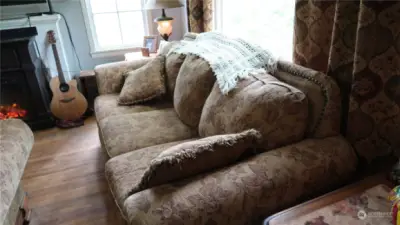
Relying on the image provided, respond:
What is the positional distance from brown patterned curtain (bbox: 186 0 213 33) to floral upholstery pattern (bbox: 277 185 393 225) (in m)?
2.06

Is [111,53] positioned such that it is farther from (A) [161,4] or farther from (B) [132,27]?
(A) [161,4]

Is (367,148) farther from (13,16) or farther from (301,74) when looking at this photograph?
(13,16)

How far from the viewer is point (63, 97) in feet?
9.78

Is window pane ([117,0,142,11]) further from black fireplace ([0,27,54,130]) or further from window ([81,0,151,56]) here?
black fireplace ([0,27,54,130])

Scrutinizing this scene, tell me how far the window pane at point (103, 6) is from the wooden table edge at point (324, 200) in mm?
3129

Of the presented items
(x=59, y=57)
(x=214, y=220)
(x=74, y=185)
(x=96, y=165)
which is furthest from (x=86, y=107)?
(x=214, y=220)

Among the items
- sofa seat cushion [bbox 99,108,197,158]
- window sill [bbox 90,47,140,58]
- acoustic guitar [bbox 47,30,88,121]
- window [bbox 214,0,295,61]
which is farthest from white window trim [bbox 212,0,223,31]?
acoustic guitar [bbox 47,30,88,121]

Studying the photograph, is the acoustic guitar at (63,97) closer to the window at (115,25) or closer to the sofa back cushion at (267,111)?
the window at (115,25)

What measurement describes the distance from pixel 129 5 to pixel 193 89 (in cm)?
211

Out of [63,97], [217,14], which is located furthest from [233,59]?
[63,97]

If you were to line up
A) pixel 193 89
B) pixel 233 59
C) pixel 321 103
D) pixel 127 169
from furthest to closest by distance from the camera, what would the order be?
pixel 193 89, pixel 233 59, pixel 127 169, pixel 321 103

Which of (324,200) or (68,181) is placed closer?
(324,200)

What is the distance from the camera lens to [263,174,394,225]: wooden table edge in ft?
3.10

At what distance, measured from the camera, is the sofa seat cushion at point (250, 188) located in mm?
977
